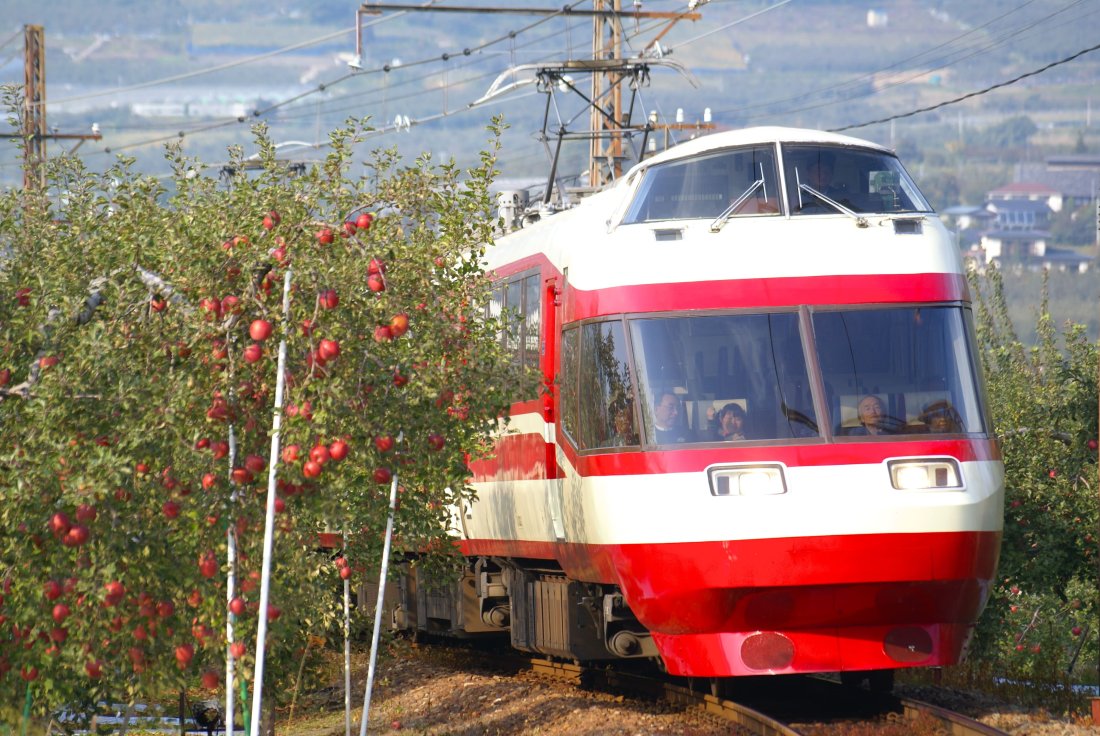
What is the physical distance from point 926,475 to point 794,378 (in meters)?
1.02

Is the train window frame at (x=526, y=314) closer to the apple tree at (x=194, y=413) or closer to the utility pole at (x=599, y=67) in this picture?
the utility pole at (x=599, y=67)

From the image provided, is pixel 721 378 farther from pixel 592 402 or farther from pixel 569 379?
pixel 569 379

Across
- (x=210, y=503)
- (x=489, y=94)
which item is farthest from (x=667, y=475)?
(x=489, y=94)

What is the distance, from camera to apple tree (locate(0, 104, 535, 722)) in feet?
28.1

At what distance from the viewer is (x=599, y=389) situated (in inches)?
464

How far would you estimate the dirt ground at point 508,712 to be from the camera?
39.6ft

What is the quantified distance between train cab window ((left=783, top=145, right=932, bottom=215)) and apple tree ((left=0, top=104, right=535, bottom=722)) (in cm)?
313

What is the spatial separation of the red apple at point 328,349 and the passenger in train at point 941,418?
4.22 metres

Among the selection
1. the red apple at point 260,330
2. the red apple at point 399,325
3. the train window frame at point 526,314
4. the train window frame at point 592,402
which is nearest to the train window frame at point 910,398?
the train window frame at point 592,402

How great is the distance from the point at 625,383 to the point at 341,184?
254cm

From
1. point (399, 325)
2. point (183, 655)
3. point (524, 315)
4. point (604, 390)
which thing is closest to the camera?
point (183, 655)

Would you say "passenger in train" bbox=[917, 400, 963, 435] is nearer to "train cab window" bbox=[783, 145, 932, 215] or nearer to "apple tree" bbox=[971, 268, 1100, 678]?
"train cab window" bbox=[783, 145, 932, 215]

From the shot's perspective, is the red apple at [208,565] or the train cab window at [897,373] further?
the train cab window at [897,373]

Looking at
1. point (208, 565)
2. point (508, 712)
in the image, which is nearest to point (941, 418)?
point (508, 712)
